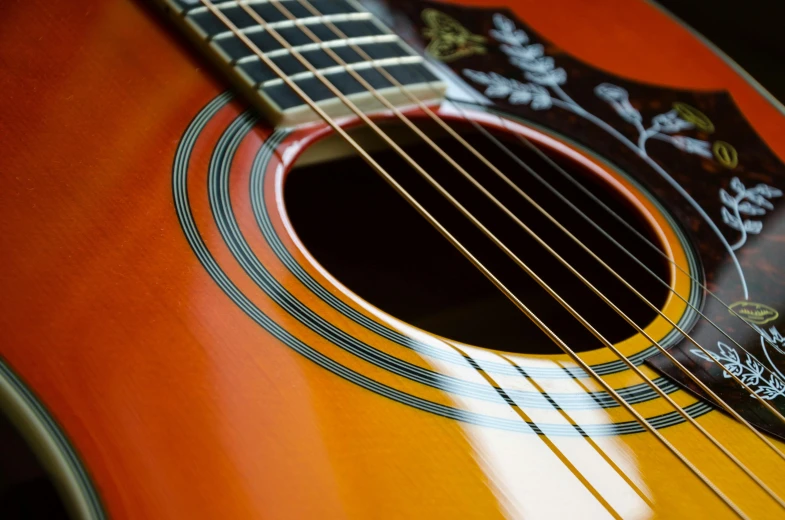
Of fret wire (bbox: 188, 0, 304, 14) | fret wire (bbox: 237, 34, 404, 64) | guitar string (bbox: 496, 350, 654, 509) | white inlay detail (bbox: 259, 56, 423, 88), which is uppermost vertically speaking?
fret wire (bbox: 188, 0, 304, 14)

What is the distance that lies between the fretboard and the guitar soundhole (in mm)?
59

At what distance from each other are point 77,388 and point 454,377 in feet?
0.80

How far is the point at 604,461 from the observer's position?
490 millimetres

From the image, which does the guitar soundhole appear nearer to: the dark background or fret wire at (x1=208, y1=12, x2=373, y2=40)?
fret wire at (x1=208, y1=12, x2=373, y2=40)

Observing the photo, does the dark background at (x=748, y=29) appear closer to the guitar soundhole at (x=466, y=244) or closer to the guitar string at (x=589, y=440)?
the guitar soundhole at (x=466, y=244)

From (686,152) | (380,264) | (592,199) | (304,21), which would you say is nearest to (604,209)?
(592,199)

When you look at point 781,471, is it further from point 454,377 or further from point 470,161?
point 470,161

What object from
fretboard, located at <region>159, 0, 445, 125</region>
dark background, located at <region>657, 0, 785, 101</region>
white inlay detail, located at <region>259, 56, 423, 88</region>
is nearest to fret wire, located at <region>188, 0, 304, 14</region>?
fretboard, located at <region>159, 0, 445, 125</region>

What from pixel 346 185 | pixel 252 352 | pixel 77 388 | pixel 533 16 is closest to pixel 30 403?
pixel 77 388

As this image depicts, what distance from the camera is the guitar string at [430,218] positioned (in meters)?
0.50

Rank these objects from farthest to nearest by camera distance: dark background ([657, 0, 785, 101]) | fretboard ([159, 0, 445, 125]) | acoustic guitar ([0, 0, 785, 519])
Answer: dark background ([657, 0, 785, 101])
fretboard ([159, 0, 445, 125])
acoustic guitar ([0, 0, 785, 519])

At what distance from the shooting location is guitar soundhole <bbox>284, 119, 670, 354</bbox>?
2.44 feet

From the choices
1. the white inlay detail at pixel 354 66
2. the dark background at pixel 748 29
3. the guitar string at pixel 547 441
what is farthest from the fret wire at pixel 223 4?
the dark background at pixel 748 29

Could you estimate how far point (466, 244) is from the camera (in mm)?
794
